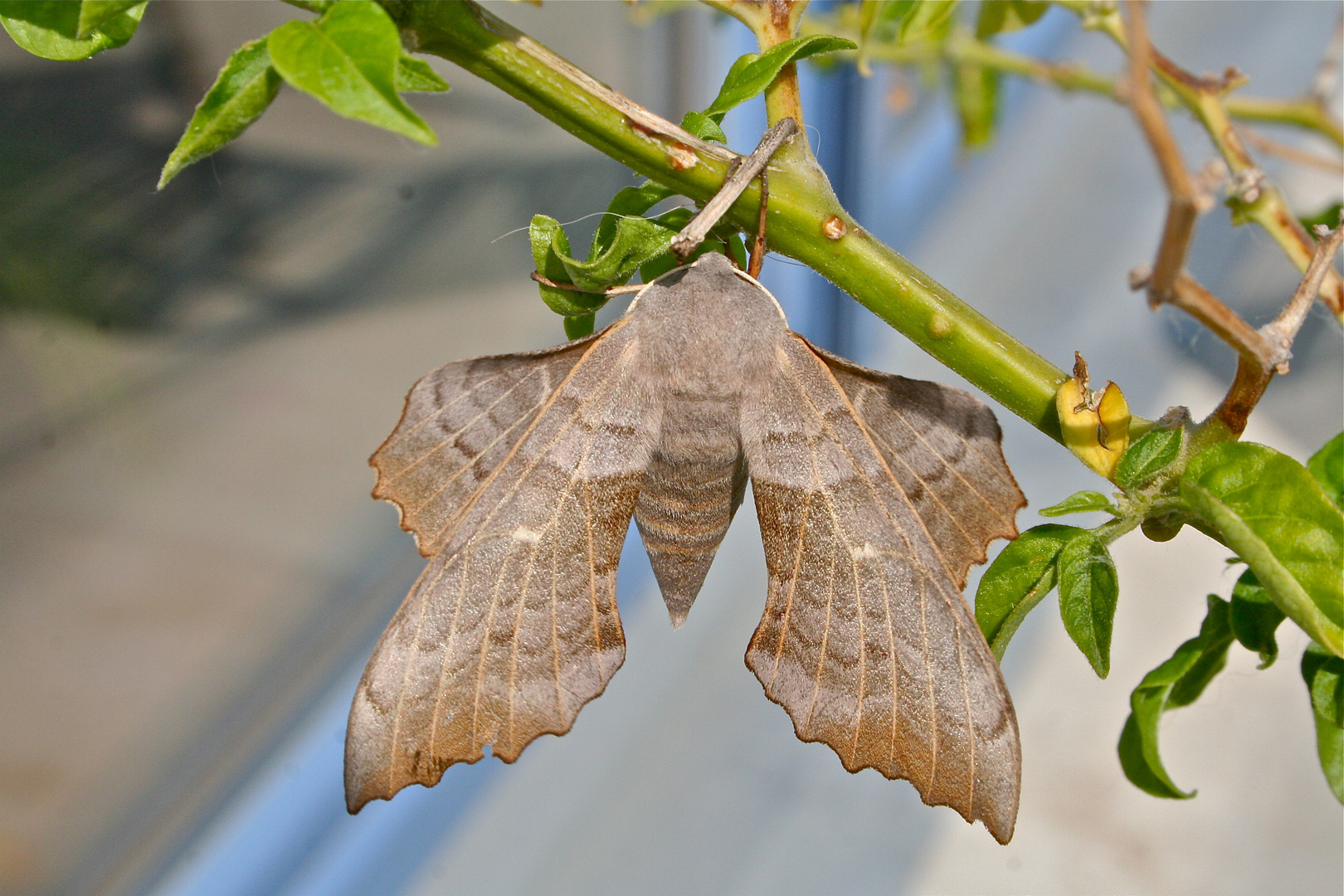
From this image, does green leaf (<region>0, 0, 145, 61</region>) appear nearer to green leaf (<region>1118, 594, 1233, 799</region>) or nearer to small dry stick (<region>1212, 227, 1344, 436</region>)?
small dry stick (<region>1212, 227, 1344, 436</region>)

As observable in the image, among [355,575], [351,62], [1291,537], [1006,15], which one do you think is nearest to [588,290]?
[351,62]

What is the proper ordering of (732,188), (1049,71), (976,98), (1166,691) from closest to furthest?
(732,188), (1166,691), (1049,71), (976,98)

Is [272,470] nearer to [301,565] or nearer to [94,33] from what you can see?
[301,565]

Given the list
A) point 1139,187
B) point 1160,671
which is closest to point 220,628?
point 1160,671

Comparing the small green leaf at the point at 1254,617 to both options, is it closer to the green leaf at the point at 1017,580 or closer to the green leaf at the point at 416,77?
the green leaf at the point at 1017,580

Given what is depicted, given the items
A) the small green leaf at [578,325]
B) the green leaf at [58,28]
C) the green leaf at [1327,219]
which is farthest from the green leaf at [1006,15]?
the green leaf at [58,28]

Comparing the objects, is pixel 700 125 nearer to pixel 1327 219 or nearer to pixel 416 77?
pixel 416 77
